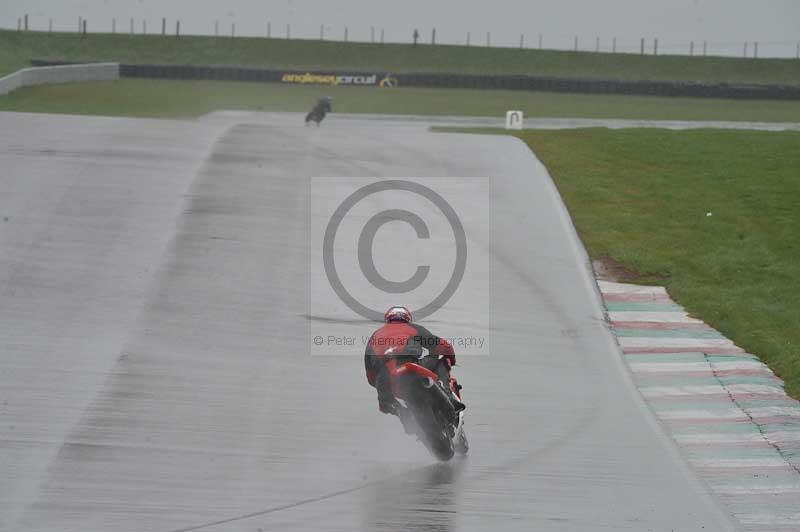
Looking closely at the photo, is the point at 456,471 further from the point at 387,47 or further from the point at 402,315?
the point at 387,47

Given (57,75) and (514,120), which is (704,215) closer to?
(514,120)

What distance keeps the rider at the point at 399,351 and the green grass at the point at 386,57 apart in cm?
5225

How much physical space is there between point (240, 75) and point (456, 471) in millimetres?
44023

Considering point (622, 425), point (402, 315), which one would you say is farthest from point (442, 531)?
point (622, 425)

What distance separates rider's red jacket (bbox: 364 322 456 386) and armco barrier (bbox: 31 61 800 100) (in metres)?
42.8

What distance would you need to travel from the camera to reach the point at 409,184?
22312 millimetres

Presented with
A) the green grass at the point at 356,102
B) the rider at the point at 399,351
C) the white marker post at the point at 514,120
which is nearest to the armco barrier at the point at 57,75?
the green grass at the point at 356,102

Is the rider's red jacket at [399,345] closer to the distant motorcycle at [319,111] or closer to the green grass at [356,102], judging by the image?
the distant motorcycle at [319,111]

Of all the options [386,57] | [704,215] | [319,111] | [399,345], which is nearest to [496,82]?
[386,57]

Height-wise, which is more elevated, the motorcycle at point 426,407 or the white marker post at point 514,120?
the white marker post at point 514,120

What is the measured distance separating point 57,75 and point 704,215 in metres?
34.5

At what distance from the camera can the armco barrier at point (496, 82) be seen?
167 feet

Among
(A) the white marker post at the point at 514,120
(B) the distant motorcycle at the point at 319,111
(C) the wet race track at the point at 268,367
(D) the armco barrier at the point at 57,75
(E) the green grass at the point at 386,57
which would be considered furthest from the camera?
(E) the green grass at the point at 386,57

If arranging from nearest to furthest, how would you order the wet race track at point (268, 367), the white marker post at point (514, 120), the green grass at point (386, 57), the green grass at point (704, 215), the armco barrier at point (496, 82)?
1. the wet race track at point (268, 367)
2. the green grass at point (704, 215)
3. the white marker post at point (514, 120)
4. the armco barrier at point (496, 82)
5. the green grass at point (386, 57)
